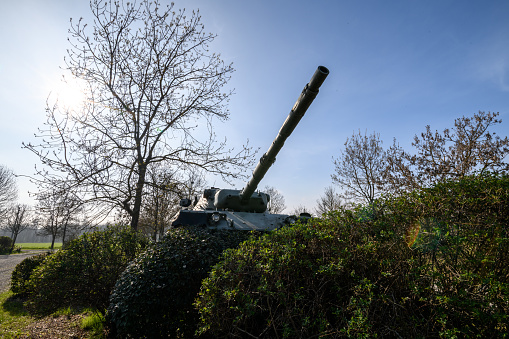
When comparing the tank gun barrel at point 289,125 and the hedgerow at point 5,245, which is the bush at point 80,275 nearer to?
the tank gun barrel at point 289,125

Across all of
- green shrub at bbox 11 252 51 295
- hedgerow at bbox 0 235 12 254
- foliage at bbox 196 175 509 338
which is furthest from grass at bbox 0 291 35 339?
hedgerow at bbox 0 235 12 254

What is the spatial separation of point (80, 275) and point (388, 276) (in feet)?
17.0

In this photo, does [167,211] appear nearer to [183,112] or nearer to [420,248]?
[183,112]

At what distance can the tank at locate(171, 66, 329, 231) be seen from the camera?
4.54m

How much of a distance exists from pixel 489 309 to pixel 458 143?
13535 millimetres

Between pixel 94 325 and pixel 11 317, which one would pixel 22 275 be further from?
pixel 94 325

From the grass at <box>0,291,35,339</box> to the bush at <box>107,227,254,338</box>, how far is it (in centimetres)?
345

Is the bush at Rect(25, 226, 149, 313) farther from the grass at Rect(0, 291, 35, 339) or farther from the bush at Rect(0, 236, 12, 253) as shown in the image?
the bush at Rect(0, 236, 12, 253)

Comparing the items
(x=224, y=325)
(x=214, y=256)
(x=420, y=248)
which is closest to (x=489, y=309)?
(x=420, y=248)

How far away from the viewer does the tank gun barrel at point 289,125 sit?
13.5ft

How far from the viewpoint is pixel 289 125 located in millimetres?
5102

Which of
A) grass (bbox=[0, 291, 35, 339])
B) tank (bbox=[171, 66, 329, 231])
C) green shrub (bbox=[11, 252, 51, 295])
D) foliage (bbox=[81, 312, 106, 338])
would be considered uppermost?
tank (bbox=[171, 66, 329, 231])

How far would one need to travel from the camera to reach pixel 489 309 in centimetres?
203

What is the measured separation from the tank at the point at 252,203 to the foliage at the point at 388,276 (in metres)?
2.06
